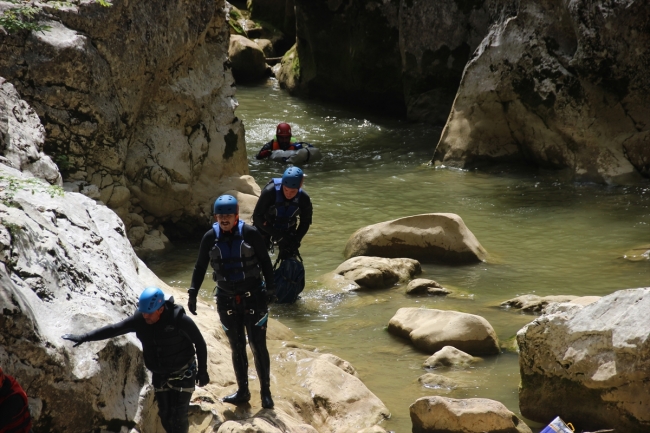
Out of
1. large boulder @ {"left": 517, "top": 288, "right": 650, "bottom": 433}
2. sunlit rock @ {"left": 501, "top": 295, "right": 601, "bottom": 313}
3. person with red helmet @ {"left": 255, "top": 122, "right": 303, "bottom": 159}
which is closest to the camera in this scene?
large boulder @ {"left": 517, "top": 288, "right": 650, "bottom": 433}

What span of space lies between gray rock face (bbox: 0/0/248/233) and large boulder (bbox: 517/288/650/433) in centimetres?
685

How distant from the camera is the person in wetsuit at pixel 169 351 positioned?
546 cm

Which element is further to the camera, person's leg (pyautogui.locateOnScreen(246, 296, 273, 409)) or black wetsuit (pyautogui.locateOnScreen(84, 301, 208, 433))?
person's leg (pyautogui.locateOnScreen(246, 296, 273, 409))

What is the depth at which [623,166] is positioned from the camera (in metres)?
15.1

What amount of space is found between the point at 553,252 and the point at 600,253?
65 cm

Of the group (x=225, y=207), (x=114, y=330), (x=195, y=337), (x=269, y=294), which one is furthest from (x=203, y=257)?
(x=114, y=330)

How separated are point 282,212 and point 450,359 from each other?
280 centimetres

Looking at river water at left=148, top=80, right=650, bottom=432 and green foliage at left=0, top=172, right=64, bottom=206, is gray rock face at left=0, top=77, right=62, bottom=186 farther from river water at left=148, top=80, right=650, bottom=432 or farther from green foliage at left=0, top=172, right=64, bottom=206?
river water at left=148, top=80, right=650, bottom=432

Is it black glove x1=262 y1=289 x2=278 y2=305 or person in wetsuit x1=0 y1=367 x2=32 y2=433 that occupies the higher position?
person in wetsuit x1=0 y1=367 x2=32 y2=433

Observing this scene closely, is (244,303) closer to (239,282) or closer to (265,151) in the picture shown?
(239,282)

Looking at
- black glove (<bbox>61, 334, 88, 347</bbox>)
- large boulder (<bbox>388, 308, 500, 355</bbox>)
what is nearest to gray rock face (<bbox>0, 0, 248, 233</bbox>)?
large boulder (<bbox>388, 308, 500, 355</bbox>)

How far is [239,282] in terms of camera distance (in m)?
6.56

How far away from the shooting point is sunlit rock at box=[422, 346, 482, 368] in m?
8.10

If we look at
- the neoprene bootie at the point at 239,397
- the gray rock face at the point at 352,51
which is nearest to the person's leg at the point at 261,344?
the neoprene bootie at the point at 239,397
